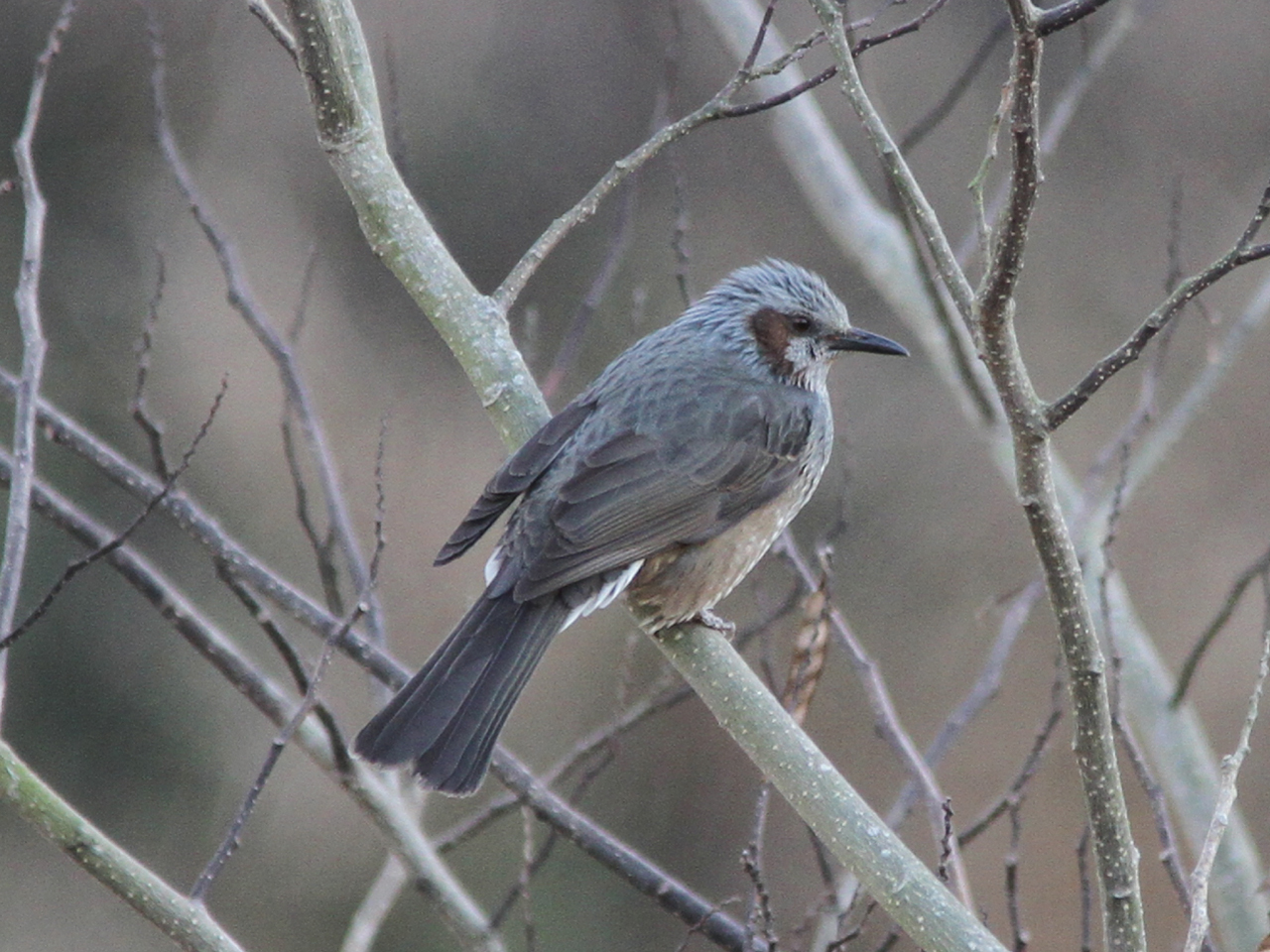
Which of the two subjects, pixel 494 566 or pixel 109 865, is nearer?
pixel 109 865

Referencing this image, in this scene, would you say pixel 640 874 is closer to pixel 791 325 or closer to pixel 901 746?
pixel 901 746

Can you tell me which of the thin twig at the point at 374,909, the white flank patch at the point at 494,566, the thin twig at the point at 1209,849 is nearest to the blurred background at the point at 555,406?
A: the thin twig at the point at 374,909

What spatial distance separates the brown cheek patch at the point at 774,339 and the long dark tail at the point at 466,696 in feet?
3.63

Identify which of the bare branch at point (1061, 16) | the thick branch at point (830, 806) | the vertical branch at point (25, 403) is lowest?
the thick branch at point (830, 806)

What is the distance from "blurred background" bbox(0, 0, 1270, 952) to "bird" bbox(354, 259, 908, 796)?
348cm

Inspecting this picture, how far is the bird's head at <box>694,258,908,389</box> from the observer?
4512 mm

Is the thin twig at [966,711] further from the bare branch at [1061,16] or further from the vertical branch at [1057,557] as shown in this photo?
the bare branch at [1061,16]

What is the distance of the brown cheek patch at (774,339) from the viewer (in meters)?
4.51

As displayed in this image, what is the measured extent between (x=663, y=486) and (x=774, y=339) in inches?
28.2

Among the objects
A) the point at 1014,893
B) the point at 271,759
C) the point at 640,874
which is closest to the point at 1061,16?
the point at 1014,893

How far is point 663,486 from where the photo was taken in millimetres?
4066

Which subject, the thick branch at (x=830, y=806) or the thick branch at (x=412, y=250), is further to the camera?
the thick branch at (x=412, y=250)

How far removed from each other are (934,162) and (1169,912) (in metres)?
4.99

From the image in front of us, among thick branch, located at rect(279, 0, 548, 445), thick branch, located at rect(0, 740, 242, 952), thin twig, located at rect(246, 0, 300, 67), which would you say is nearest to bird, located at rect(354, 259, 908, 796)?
thick branch, located at rect(279, 0, 548, 445)
